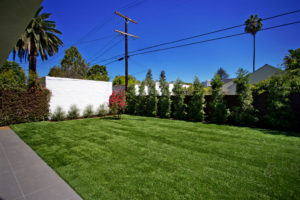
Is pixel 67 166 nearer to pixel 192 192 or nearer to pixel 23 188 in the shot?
pixel 23 188

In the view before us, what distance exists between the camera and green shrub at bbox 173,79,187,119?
9.88 m

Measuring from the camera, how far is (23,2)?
123cm

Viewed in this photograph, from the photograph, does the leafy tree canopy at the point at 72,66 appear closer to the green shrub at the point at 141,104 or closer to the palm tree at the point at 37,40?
the palm tree at the point at 37,40

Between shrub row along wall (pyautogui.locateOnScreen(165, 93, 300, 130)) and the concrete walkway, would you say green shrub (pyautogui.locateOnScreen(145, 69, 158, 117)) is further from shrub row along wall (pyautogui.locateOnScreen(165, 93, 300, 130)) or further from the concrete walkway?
the concrete walkway

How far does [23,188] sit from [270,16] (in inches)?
437

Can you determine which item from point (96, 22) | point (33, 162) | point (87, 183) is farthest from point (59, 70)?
point (87, 183)

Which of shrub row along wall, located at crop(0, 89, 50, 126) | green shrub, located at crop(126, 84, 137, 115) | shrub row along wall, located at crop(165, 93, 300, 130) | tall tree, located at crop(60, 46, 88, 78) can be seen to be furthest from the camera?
tall tree, located at crop(60, 46, 88, 78)

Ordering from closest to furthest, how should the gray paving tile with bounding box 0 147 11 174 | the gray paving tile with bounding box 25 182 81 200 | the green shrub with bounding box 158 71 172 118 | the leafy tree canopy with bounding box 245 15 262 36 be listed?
the gray paving tile with bounding box 25 182 81 200 → the gray paving tile with bounding box 0 147 11 174 → the green shrub with bounding box 158 71 172 118 → the leafy tree canopy with bounding box 245 15 262 36

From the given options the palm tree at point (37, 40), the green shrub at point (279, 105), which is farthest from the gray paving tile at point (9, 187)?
the palm tree at point (37, 40)

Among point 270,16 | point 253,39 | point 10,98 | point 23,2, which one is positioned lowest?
point 10,98

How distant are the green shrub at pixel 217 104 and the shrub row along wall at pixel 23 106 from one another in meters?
11.2

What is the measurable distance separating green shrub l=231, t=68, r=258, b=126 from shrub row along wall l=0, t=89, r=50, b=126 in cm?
1226

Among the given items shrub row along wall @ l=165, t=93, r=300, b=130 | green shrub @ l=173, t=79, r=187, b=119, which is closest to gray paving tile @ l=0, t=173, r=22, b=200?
green shrub @ l=173, t=79, r=187, b=119

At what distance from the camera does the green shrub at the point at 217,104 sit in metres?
8.15
